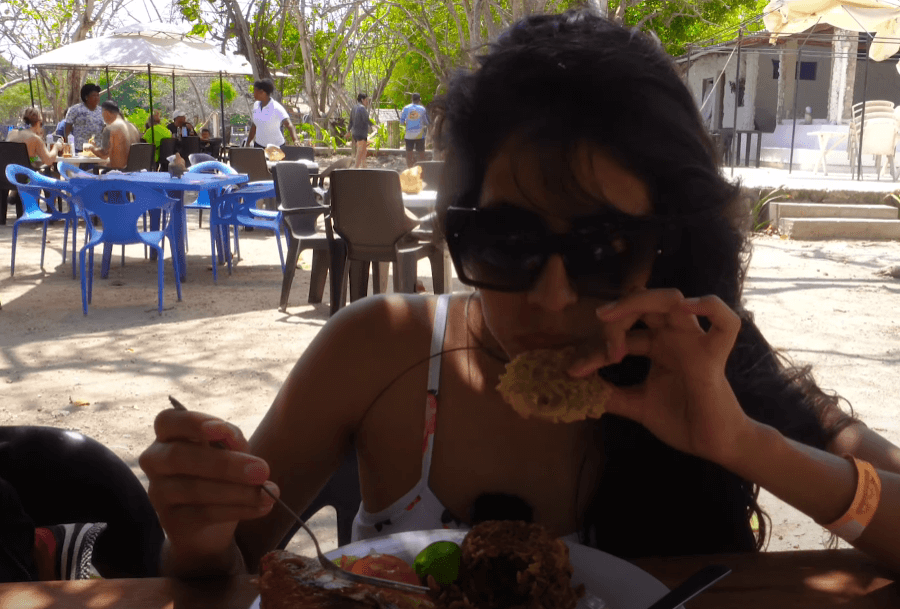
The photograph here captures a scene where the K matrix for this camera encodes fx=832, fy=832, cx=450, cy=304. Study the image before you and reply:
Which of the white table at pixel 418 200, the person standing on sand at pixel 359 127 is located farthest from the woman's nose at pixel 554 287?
the person standing on sand at pixel 359 127

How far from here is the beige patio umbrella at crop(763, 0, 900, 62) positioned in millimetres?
12820

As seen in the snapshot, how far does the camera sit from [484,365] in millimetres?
1761

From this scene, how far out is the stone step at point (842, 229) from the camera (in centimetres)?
1191

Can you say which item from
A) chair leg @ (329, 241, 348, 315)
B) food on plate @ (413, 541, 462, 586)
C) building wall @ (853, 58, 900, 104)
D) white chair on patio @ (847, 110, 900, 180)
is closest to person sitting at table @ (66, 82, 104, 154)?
chair leg @ (329, 241, 348, 315)

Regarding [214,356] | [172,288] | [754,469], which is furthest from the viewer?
[172,288]

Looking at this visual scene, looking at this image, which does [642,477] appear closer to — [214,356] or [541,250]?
[541,250]

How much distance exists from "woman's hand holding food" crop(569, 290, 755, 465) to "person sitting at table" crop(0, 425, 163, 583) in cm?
110

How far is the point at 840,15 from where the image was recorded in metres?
13.2

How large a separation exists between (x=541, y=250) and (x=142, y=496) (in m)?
1.10

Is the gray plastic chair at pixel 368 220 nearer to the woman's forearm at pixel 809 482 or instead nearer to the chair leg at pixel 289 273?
the chair leg at pixel 289 273

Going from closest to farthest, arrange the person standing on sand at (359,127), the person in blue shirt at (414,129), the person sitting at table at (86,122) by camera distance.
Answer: the person sitting at table at (86,122) → the person standing on sand at (359,127) → the person in blue shirt at (414,129)

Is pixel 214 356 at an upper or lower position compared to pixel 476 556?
lower

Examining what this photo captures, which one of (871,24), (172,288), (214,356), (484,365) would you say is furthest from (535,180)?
(871,24)

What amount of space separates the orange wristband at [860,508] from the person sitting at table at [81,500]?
4.58 ft
